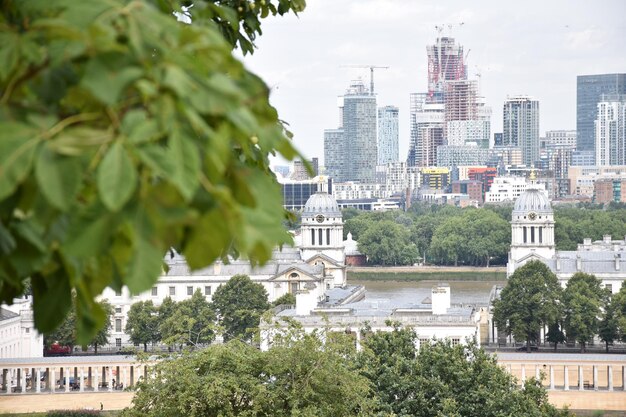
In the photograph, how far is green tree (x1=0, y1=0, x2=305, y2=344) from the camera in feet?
9.62

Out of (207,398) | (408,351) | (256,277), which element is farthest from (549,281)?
(207,398)

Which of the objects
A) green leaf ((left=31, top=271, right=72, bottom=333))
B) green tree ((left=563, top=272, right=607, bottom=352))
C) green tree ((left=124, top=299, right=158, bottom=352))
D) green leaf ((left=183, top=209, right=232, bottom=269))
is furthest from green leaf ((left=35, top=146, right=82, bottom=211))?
green tree ((left=124, top=299, right=158, bottom=352))

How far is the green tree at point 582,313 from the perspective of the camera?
169 ft

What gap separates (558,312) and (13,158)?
5056 centimetres

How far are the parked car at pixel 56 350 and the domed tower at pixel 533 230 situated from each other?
26.4 meters

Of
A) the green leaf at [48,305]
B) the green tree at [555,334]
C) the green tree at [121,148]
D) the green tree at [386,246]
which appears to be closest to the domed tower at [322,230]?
the green tree at [555,334]

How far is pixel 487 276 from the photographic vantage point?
9694 centimetres

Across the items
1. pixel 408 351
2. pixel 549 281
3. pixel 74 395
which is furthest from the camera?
pixel 549 281

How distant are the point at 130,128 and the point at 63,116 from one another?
297mm

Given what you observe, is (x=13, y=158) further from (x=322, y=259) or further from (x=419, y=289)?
(x=419, y=289)

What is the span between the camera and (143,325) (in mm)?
53938

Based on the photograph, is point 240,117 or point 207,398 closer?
point 240,117

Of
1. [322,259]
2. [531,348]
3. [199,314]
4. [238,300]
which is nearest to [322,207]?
[322,259]

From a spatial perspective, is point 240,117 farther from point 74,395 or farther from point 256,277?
point 256,277
